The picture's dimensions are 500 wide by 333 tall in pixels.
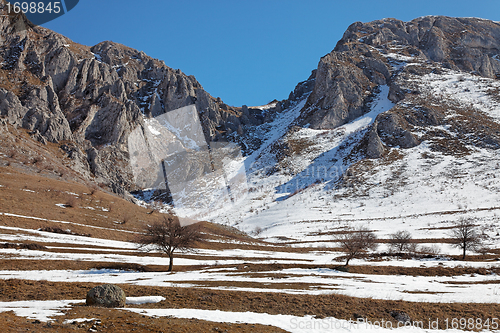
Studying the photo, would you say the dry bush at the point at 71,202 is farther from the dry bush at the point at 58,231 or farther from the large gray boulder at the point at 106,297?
the large gray boulder at the point at 106,297

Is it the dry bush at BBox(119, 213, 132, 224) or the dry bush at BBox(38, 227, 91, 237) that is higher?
the dry bush at BBox(119, 213, 132, 224)

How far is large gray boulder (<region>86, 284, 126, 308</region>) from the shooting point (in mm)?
15305

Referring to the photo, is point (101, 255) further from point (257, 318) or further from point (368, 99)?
point (368, 99)

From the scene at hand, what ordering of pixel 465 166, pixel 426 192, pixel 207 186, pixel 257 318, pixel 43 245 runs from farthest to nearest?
pixel 207 186 → pixel 465 166 → pixel 426 192 → pixel 43 245 → pixel 257 318

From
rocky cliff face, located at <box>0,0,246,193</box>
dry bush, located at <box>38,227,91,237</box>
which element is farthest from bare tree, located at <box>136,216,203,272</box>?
rocky cliff face, located at <box>0,0,246,193</box>

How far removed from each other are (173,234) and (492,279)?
123 feet

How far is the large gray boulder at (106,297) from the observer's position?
15.3 meters

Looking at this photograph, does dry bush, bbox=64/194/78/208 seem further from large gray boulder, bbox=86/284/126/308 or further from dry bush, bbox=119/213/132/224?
large gray boulder, bbox=86/284/126/308

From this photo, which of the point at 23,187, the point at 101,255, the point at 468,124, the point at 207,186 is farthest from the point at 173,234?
the point at 468,124

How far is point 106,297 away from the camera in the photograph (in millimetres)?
15477

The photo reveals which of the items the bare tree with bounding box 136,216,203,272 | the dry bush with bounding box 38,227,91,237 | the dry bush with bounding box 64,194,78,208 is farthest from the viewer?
the dry bush with bounding box 64,194,78,208

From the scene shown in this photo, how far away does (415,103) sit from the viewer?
16450 centimetres

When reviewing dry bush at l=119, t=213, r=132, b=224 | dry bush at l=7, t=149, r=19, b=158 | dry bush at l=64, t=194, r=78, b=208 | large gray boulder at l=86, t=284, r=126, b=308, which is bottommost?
large gray boulder at l=86, t=284, r=126, b=308

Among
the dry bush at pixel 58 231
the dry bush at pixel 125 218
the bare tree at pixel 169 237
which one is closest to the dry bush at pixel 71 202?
the dry bush at pixel 125 218
